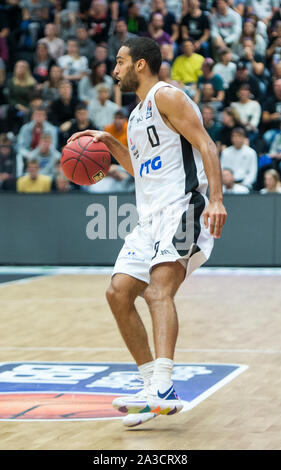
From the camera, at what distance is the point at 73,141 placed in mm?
5551

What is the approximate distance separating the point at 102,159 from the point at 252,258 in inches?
381

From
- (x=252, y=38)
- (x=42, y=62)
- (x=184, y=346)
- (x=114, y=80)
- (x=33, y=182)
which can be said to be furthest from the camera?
(x=42, y=62)

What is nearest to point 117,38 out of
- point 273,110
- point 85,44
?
point 85,44

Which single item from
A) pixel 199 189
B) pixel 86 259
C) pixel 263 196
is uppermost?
pixel 199 189

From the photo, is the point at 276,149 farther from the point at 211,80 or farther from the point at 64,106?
the point at 64,106

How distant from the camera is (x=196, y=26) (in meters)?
16.9

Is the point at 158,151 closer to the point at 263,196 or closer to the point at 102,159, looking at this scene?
the point at 102,159

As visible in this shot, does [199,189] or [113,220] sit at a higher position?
[199,189]

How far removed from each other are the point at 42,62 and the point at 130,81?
12.3 m

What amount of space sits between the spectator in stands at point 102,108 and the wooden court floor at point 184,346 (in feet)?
9.64

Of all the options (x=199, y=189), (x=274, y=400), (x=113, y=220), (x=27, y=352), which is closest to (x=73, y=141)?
(x=199, y=189)

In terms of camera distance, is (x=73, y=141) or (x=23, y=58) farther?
(x=23, y=58)

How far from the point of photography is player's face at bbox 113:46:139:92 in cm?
516
